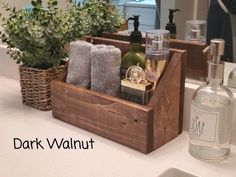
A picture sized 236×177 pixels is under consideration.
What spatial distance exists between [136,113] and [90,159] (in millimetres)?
137

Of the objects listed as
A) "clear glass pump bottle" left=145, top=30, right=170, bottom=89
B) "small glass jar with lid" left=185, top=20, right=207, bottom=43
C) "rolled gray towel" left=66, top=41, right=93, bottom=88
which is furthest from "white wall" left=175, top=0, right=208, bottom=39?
"rolled gray towel" left=66, top=41, right=93, bottom=88

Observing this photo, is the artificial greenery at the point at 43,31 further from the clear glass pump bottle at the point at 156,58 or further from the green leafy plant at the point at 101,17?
the clear glass pump bottle at the point at 156,58

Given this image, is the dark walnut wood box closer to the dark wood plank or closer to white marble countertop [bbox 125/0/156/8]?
the dark wood plank

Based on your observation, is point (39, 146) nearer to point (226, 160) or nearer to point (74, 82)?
point (74, 82)

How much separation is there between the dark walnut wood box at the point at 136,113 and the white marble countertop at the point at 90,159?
0.02 meters

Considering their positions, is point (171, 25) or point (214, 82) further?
point (171, 25)

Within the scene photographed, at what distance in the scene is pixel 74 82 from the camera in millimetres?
841

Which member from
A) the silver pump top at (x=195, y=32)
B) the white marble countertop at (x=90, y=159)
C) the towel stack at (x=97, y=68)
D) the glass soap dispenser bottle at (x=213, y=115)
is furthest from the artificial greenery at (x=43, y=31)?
the glass soap dispenser bottle at (x=213, y=115)

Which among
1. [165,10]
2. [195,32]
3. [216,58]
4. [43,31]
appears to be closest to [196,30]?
[195,32]

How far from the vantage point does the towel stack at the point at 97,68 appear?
771 millimetres

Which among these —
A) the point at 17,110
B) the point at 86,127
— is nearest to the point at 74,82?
the point at 86,127

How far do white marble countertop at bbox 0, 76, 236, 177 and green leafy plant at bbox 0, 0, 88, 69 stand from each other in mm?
202

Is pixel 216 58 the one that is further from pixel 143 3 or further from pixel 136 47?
pixel 143 3

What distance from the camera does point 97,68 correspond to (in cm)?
78
